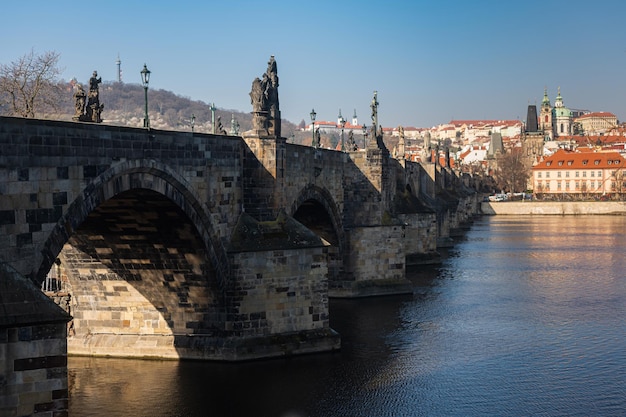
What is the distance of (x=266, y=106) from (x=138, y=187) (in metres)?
8.86

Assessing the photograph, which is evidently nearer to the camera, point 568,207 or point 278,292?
point 278,292

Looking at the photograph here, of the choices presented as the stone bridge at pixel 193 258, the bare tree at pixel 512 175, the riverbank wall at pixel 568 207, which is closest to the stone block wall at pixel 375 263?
the stone bridge at pixel 193 258

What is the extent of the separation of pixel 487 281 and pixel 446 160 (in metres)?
73.0

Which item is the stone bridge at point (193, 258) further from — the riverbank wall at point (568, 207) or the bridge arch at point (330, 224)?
the riverbank wall at point (568, 207)

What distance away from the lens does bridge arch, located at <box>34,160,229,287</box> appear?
61.8 ft

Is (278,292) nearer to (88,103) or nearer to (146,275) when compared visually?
(146,275)

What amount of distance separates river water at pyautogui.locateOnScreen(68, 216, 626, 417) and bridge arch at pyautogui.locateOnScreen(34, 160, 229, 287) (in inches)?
158

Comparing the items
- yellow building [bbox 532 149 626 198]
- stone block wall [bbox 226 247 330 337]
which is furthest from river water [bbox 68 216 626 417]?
yellow building [bbox 532 149 626 198]

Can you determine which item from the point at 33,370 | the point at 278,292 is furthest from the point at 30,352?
the point at 278,292

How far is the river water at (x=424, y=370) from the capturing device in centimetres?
2406

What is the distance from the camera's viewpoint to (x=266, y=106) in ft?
101

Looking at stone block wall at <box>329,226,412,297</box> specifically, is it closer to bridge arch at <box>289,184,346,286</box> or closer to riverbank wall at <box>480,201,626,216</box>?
bridge arch at <box>289,184,346,286</box>

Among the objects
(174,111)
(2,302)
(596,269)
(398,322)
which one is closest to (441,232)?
(596,269)

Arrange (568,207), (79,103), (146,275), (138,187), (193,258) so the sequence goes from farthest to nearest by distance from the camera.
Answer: (568,207)
(146,275)
(193,258)
(79,103)
(138,187)
